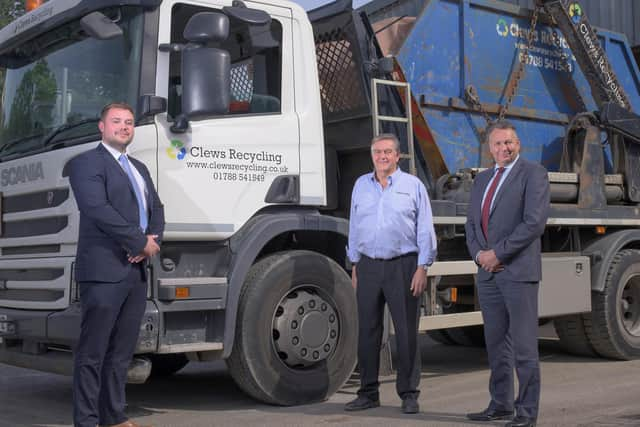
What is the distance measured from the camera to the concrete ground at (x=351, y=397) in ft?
18.7

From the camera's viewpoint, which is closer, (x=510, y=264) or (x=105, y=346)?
(x=105, y=346)

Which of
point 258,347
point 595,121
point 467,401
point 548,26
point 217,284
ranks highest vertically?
point 548,26

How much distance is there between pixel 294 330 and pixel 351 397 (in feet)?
2.79

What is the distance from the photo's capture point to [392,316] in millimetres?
5863

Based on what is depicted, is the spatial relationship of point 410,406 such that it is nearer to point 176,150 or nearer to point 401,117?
point 176,150

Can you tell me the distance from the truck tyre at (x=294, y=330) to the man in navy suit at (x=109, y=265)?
1075 mm

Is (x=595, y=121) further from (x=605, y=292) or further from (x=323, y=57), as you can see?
(x=323, y=57)

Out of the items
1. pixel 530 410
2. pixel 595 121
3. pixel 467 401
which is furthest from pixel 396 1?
pixel 530 410

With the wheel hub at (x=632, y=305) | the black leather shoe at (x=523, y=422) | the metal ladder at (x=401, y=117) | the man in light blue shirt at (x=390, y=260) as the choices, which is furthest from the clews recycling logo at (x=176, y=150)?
the wheel hub at (x=632, y=305)

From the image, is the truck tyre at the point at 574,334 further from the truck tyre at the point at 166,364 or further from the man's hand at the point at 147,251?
the man's hand at the point at 147,251

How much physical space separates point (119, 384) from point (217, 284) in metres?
0.98

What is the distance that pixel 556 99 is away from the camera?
8.36m

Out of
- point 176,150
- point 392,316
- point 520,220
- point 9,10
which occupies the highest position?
point 9,10

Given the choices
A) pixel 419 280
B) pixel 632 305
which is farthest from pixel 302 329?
pixel 632 305
